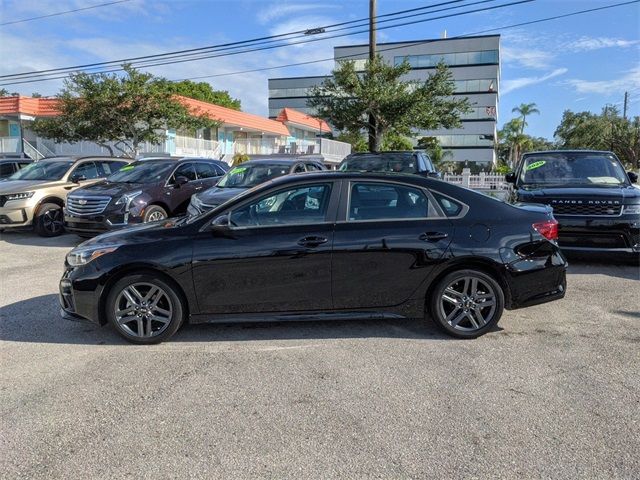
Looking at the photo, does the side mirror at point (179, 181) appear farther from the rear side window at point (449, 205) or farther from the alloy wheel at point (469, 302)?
the alloy wheel at point (469, 302)

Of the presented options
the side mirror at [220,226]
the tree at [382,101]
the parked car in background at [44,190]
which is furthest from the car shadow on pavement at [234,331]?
the tree at [382,101]

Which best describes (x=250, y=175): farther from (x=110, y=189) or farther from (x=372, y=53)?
(x=372, y=53)

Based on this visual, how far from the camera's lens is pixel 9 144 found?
28.5 m

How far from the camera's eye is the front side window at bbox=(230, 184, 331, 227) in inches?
181

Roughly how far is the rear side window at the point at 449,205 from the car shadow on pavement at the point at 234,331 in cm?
116

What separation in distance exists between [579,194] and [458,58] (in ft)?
210

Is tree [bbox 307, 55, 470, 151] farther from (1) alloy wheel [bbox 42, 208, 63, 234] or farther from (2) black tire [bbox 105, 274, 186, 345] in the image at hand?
(2) black tire [bbox 105, 274, 186, 345]

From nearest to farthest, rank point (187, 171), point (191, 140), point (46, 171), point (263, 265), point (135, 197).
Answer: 1. point (263, 265)
2. point (135, 197)
3. point (187, 171)
4. point (46, 171)
5. point (191, 140)

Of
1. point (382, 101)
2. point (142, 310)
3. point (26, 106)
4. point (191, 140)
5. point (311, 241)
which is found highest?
point (26, 106)

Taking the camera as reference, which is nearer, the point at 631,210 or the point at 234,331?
the point at 234,331

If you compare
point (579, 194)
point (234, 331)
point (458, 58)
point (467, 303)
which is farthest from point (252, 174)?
point (458, 58)

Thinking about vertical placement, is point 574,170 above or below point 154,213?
above

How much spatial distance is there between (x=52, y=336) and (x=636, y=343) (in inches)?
216

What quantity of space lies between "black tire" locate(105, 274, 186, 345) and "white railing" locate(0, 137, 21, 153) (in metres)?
28.6
